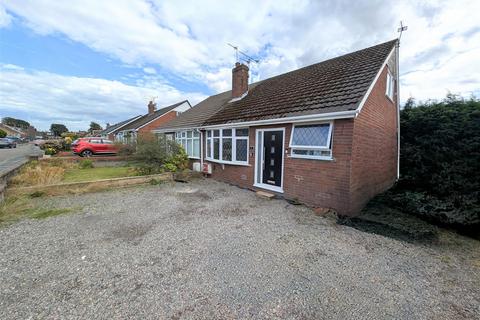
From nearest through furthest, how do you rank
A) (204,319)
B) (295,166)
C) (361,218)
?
(204,319) → (361,218) → (295,166)

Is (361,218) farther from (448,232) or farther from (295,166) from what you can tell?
(295,166)

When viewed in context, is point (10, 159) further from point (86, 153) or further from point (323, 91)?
point (323, 91)

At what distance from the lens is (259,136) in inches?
310

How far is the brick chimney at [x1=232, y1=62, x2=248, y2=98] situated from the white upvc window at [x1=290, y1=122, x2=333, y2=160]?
6523 mm

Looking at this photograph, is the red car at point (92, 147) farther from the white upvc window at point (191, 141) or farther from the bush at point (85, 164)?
the white upvc window at point (191, 141)

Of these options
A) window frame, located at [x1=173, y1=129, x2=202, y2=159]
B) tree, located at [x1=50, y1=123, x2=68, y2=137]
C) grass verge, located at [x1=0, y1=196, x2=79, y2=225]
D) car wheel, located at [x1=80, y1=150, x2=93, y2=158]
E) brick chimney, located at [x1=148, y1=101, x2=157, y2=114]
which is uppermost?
tree, located at [x1=50, y1=123, x2=68, y2=137]

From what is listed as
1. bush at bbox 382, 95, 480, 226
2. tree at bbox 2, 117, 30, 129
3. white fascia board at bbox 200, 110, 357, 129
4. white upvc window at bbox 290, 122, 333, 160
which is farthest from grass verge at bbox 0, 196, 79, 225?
tree at bbox 2, 117, 30, 129

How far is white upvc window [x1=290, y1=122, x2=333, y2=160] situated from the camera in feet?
18.7

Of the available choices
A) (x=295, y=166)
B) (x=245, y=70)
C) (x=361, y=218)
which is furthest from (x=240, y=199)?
(x=245, y=70)

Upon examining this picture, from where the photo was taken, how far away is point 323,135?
19.1 ft

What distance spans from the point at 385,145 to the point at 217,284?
7646 mm

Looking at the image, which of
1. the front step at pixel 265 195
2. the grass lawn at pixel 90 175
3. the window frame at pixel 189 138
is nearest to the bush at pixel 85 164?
the grass lawn at pixel 90 175

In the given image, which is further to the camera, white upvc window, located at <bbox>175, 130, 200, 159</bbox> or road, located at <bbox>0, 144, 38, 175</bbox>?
white upvc window, located at <bbox>175, 130, 200, 159</bbox>

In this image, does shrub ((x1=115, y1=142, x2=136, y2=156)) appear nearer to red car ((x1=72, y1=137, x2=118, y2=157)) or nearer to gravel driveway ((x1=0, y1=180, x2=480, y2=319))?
red car ((x1=72, y1=137, x2=118, y2=157))
